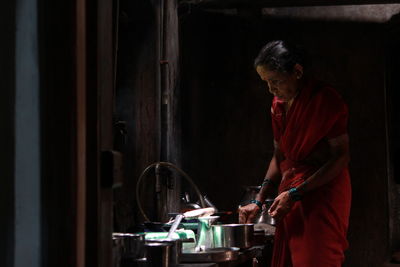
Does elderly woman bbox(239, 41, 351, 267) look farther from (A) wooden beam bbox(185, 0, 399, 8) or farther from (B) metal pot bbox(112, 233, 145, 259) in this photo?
(A) wooden beam bbox(185, 0, 399, 8)

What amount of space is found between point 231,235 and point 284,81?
98 cm

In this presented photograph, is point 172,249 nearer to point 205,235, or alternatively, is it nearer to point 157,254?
point 157,254

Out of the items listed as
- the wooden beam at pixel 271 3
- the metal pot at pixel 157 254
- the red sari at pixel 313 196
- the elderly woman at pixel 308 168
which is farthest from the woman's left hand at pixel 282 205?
the wooden beam at pixel 271 3

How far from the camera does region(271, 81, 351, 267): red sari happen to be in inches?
159

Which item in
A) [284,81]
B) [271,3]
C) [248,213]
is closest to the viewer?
[284,81]

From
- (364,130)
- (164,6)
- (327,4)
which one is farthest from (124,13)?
(364,130)

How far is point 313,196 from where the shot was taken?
4125mm

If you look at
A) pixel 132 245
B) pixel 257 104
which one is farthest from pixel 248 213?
pixel 257 104

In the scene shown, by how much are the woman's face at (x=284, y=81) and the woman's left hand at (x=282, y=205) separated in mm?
644

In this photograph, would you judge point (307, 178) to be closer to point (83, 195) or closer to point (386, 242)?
point (83, 195)

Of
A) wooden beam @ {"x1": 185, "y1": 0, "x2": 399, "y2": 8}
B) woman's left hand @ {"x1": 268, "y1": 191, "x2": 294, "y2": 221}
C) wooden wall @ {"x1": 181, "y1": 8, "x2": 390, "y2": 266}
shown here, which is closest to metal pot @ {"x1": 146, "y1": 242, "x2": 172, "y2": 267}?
woman's left hand @ {"x1": 268, "y1": 191, "x2": 294, "y2": 221}

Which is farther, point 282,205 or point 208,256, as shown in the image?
point 282,205

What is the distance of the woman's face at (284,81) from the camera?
14.0ft
